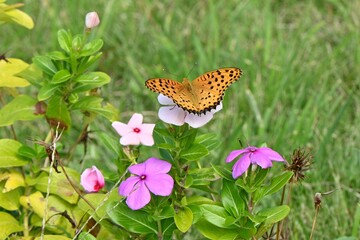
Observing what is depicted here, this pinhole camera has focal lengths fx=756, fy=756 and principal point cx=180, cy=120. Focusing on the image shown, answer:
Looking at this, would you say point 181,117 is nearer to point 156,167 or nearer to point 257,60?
point 156,167

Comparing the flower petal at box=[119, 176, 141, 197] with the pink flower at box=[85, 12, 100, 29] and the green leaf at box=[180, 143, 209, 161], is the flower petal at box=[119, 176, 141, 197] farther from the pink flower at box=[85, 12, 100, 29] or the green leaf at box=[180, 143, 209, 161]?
the pink flower at box=[85, 12, 100, 29]

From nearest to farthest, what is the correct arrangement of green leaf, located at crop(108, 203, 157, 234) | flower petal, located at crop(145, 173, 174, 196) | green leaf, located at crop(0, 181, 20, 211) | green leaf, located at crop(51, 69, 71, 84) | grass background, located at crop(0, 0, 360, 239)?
flower petal, located at crop(145, 173, 174, 196) < green leaf, located at crop(108, 203, 157, 234) < green leaf, located at crop(51, 69, 71, 84) < green leaf, located at crop(0, 181, 20, 211) < grass background, located at crop(0, 0, 360, 239)

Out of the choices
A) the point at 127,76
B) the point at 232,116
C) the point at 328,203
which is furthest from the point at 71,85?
the point at 127,76

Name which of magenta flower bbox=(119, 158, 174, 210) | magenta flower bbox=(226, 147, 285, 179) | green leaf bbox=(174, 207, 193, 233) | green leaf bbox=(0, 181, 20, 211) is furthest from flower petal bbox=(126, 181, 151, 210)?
green leaf bbox=(0, 181, 20, 211)

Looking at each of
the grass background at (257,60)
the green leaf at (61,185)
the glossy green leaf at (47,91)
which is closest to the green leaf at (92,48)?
the glossy green leaf at (47,91)

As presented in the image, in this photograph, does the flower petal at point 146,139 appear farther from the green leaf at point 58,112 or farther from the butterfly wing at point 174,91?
the green leaf at point 58,112

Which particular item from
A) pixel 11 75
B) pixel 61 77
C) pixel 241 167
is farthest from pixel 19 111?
pixel 241 167
